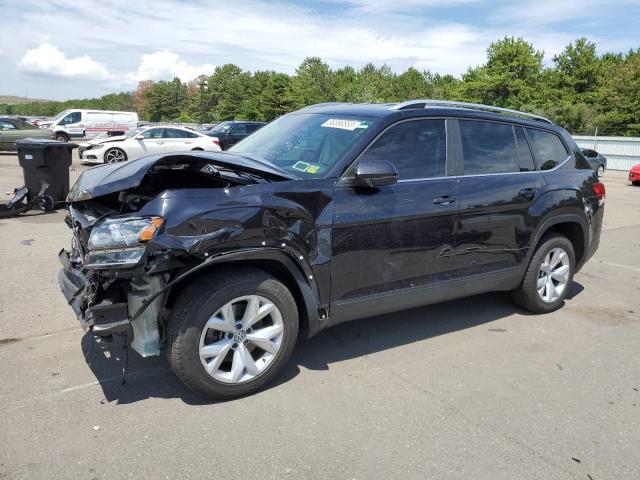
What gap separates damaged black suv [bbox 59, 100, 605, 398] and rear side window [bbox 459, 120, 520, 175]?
14 mm

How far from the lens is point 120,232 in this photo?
3008 mm

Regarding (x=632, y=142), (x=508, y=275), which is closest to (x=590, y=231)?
(x=508, y=275)

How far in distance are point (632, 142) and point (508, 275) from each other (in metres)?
27.7

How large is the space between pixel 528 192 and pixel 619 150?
27.8m

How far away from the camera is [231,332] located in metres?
3.26

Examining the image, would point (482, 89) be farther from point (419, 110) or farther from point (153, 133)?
point (419, 110)

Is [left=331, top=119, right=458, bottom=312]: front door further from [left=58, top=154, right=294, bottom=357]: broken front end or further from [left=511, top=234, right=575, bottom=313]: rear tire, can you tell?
[left=511, top=234, right=575, bottom=313]: rear tire

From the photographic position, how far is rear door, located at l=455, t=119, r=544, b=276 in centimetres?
425

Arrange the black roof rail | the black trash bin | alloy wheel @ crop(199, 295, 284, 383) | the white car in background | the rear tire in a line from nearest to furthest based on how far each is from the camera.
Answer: alloy wheel @ crop(199, 295, 284, 383)
the black roof rail
the rear tire
the black trash bin
the white car in background

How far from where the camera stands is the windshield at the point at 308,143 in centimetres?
379

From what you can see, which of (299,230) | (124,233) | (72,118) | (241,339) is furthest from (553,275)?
(72,118)

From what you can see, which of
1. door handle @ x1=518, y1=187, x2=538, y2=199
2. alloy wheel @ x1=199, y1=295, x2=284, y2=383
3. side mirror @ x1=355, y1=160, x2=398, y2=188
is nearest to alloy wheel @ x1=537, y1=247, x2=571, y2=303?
door handle @ x1=518, y1=187, x2=538, y2=199

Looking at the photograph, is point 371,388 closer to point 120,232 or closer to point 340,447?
point 340,447

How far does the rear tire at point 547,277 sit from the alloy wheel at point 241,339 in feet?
8.74
